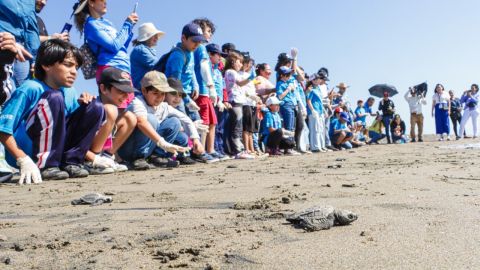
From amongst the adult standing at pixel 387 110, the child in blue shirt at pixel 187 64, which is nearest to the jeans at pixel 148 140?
the child in blue shirt at pixel 187 64

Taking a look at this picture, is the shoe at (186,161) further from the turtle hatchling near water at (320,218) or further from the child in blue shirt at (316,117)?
the child in blue shirt at (316,117)

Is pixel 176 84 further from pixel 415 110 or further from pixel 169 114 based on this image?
pixel 415 110

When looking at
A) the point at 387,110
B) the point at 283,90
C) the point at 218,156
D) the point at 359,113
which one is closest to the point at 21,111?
the point at 218,156

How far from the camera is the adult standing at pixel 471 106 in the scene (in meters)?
14.9

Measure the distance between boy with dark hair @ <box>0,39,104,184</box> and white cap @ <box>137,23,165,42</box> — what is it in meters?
1.33

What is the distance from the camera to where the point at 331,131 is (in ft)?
35.9

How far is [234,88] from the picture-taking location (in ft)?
22.0

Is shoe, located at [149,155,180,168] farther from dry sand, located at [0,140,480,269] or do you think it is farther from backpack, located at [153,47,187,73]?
dry sand, located at [0,140,480,269]

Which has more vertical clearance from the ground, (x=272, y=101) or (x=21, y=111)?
(x=272, y=101)

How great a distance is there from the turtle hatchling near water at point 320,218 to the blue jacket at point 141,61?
12.4ft

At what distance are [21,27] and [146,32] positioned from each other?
4.99 ft

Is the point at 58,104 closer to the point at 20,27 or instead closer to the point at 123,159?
the point at 20,27

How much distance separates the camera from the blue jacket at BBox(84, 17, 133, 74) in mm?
4578

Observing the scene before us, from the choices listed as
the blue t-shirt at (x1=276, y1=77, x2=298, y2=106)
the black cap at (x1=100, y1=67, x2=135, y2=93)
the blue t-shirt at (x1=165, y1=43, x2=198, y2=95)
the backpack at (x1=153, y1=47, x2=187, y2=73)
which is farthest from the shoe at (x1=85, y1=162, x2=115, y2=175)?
the blue t-shirt at (x1=276, y1=77, x2=298, y2=106)
